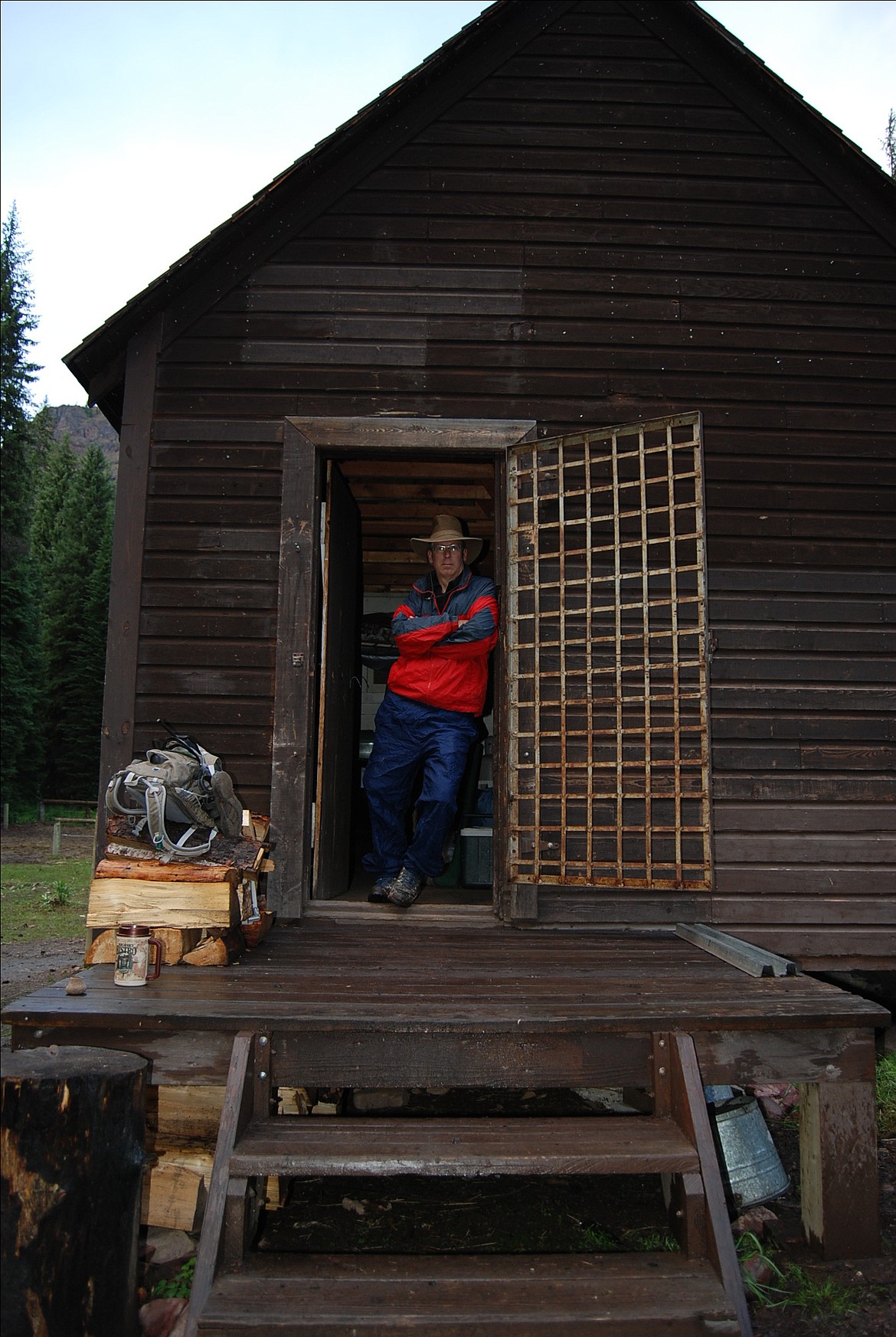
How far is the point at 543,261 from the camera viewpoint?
4.87 meters

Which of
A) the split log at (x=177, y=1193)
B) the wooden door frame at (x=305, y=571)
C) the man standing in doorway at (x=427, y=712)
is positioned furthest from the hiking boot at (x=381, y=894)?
the split log at (x=177, y=1193)

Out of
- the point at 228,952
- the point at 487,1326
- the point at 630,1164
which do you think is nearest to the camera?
the point at 487,1326

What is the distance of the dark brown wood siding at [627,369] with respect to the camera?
4.64 meters

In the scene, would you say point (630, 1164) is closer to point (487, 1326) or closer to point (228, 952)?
point (487, 1326)

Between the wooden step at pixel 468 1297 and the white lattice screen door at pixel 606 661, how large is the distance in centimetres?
204

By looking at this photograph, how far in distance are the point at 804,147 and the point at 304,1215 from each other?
17.6 feet

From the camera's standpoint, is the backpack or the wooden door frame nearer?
the backpack

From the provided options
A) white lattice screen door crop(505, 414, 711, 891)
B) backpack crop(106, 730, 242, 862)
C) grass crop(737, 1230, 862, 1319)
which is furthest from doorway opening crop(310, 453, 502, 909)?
grass crop(737, 1230, 862, 1319)

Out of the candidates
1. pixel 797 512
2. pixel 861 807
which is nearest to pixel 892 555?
pixel 797 512

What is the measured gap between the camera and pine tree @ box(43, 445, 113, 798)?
3322 centimetres

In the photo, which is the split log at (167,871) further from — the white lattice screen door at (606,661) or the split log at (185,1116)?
the white lattice screen door at (606,661)

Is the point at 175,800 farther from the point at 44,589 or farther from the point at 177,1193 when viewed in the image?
the point at 44,589

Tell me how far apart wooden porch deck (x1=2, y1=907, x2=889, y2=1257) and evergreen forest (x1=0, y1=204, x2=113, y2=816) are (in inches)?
1064

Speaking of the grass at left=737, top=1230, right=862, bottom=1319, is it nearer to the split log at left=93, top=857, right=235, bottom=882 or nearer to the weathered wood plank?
the weathered wood plank
